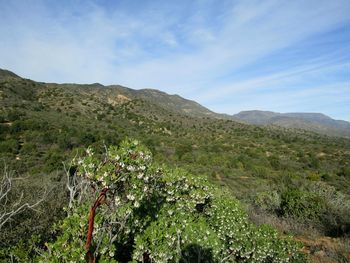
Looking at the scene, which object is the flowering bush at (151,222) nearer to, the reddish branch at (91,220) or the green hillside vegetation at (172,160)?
the reddish branch at (91,220)

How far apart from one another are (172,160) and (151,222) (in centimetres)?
3078

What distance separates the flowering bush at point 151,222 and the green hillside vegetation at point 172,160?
21 centimetres

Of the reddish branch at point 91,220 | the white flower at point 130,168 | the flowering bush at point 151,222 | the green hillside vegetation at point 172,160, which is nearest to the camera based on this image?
the reddish branch at point 91,220

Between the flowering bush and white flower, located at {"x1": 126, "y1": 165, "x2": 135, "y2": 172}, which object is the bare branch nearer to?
the flowering bush

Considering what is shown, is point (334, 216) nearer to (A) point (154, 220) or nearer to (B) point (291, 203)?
(B) point (291, 203)

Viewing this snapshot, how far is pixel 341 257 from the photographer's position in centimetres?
998

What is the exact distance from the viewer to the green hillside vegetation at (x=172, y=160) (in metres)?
9.43

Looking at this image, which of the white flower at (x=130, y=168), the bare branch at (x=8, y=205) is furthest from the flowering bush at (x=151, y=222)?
the bare branch at (x=8, y=205)

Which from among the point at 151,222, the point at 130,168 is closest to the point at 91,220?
the point at 130,168

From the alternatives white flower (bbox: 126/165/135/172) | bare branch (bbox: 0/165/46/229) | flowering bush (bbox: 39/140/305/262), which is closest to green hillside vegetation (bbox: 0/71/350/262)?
flowering bush (bbox: 39/140/305/262)

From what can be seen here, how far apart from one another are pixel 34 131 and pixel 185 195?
1140 inches

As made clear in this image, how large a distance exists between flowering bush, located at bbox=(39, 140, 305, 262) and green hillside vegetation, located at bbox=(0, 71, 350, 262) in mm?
211

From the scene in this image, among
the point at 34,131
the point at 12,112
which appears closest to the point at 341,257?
the point at 34,131

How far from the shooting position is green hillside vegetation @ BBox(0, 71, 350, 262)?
943 centimetres
